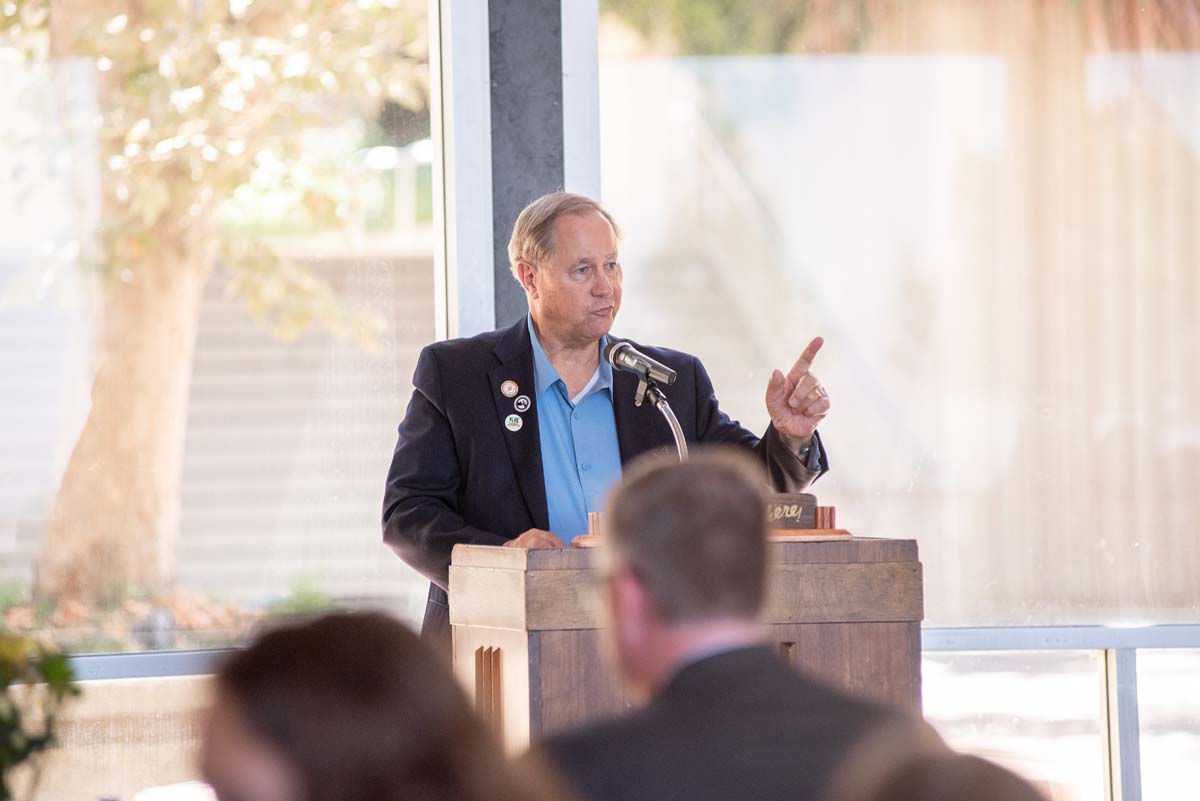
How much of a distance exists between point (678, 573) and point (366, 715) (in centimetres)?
82

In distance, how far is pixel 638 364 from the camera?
143 inches

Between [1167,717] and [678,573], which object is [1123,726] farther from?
[678,573]

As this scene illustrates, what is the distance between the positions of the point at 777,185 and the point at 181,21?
72.3 inches

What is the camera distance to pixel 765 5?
5.29 metres

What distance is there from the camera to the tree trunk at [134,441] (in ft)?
15.8

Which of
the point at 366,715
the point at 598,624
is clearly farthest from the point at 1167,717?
the point at 366,715

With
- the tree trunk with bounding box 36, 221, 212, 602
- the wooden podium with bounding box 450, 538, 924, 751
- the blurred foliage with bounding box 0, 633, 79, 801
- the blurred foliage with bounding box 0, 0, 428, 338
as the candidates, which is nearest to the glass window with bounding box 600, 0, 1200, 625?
the blurred foliage with bounding box 0, 0, 428, 338

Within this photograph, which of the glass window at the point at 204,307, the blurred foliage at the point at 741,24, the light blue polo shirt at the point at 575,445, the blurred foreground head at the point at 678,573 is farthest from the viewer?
the blurred foliage at the point at 741,24

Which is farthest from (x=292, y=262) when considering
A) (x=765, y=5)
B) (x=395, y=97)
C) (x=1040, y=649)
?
(x=1040, y=649)

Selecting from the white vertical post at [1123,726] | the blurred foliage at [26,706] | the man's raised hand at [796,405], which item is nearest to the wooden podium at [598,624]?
the man's raised hand at [796,405]

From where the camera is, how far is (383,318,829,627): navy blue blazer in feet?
12.6

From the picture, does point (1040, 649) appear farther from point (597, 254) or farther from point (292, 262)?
point (292, 262)

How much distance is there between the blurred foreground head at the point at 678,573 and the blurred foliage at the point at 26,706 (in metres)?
0.65

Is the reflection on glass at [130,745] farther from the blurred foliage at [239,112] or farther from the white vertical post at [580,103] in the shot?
the white vertical post at [580,103]
